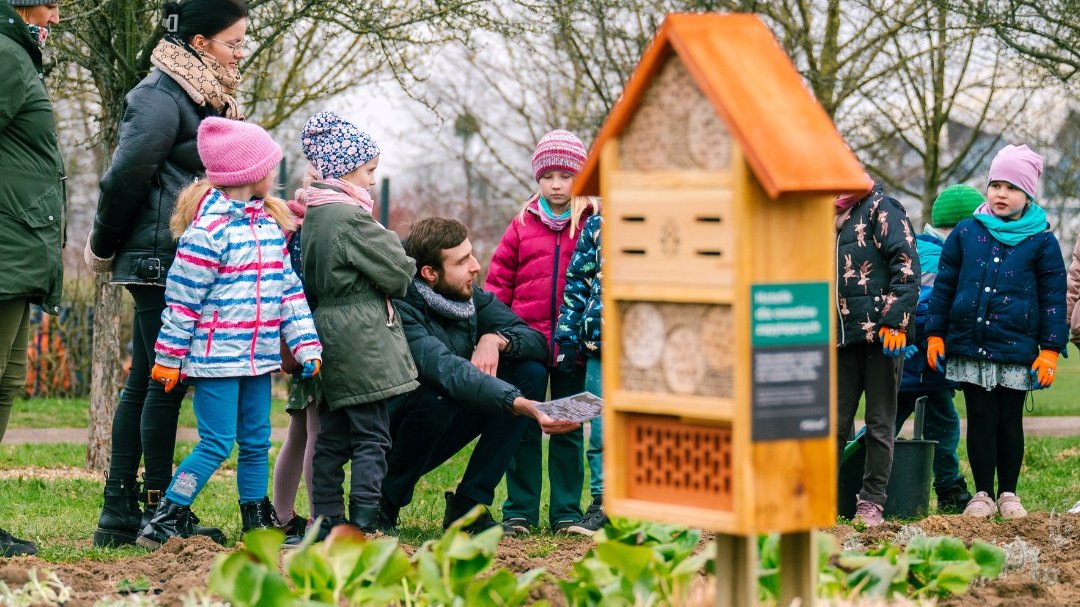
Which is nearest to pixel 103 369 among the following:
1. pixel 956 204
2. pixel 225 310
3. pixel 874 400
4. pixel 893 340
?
pixel 225 310

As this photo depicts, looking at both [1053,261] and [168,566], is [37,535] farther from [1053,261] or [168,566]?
[1053,261]

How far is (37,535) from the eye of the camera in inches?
224

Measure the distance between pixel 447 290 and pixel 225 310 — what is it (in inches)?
44.9

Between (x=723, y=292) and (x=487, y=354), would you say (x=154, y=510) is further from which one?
(x=723, y=292)

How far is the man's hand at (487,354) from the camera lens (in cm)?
582

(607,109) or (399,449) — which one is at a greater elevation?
(607,109)

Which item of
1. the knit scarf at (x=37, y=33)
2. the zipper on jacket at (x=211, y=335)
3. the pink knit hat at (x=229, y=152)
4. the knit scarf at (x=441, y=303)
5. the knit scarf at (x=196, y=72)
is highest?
the knit scarf at (x=37, y=33)

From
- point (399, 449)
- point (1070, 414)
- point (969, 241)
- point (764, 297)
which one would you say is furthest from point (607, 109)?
point (764, 297)

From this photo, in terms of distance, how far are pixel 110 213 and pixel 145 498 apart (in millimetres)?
1129

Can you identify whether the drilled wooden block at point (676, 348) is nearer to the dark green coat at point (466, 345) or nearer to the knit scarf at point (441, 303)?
the dark green coat at point (466, 345)

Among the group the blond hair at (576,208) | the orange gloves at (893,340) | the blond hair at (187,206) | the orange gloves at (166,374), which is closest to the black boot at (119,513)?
the orange gloves at (166,374)

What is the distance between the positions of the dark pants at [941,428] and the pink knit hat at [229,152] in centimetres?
384

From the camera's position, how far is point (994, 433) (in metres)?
6.64

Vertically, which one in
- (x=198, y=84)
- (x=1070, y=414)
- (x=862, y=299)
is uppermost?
(x=198, y=84)
